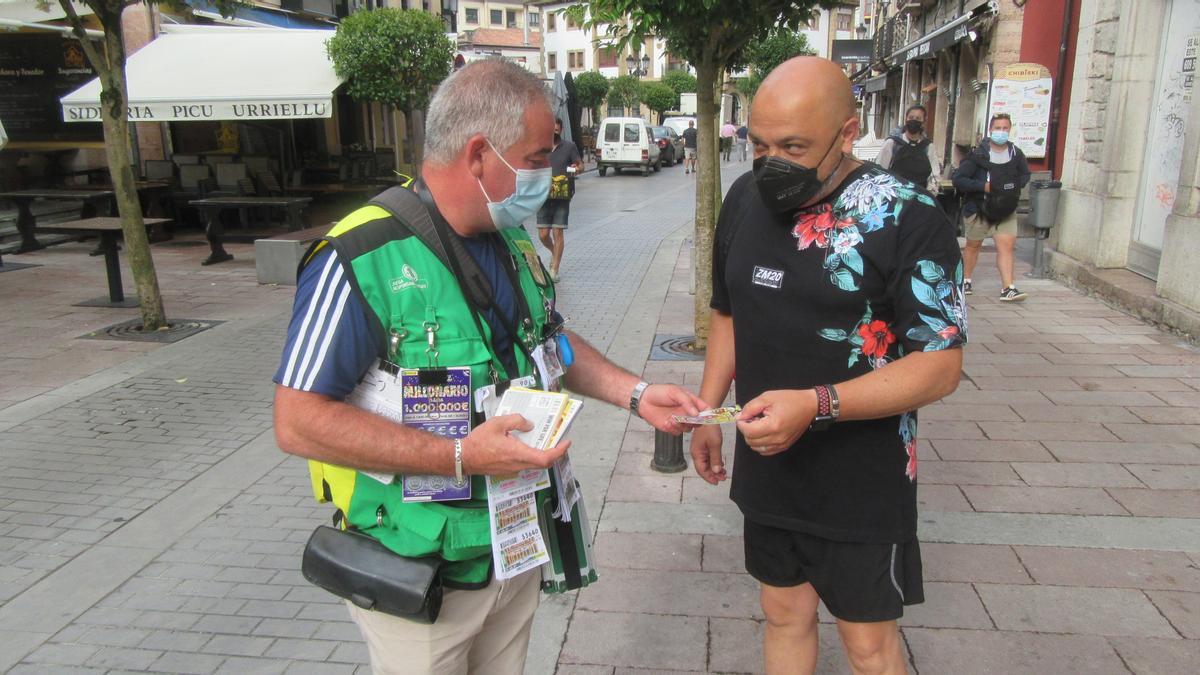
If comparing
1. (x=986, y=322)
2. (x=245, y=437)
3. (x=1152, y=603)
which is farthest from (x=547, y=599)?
(x=986, y=322)

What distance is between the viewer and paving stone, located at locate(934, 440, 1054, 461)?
4594 mm

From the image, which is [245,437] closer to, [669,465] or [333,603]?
[333,603]

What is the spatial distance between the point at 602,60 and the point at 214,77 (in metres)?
58.0

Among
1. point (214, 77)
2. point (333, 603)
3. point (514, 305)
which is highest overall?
point (214, 77)

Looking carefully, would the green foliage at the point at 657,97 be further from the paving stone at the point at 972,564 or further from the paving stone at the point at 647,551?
the paving stone at the point at 972,564

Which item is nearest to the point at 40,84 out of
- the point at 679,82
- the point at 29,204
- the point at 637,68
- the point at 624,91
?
the point at 29,204

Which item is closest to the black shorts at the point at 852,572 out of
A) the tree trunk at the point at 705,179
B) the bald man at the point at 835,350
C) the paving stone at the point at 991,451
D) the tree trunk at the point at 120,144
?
the bald man at the point at 835,350

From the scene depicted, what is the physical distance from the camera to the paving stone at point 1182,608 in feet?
9.98

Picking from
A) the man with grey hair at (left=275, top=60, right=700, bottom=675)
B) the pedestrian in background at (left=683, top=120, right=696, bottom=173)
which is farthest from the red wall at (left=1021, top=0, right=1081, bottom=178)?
the pedestrian in background at (left=683, top=120, right=696, bottom=173)

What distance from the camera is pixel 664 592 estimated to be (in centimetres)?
338

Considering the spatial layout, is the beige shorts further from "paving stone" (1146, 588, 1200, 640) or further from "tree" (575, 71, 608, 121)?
"tree" (575, 71, 608, 121)

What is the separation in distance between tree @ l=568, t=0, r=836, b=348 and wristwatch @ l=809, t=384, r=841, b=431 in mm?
3371

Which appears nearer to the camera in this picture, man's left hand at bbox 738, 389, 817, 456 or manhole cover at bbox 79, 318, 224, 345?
man's left hand at bbox 738, 389, 817, 456

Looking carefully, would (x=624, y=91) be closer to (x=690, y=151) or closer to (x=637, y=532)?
(x=690, y=151)
